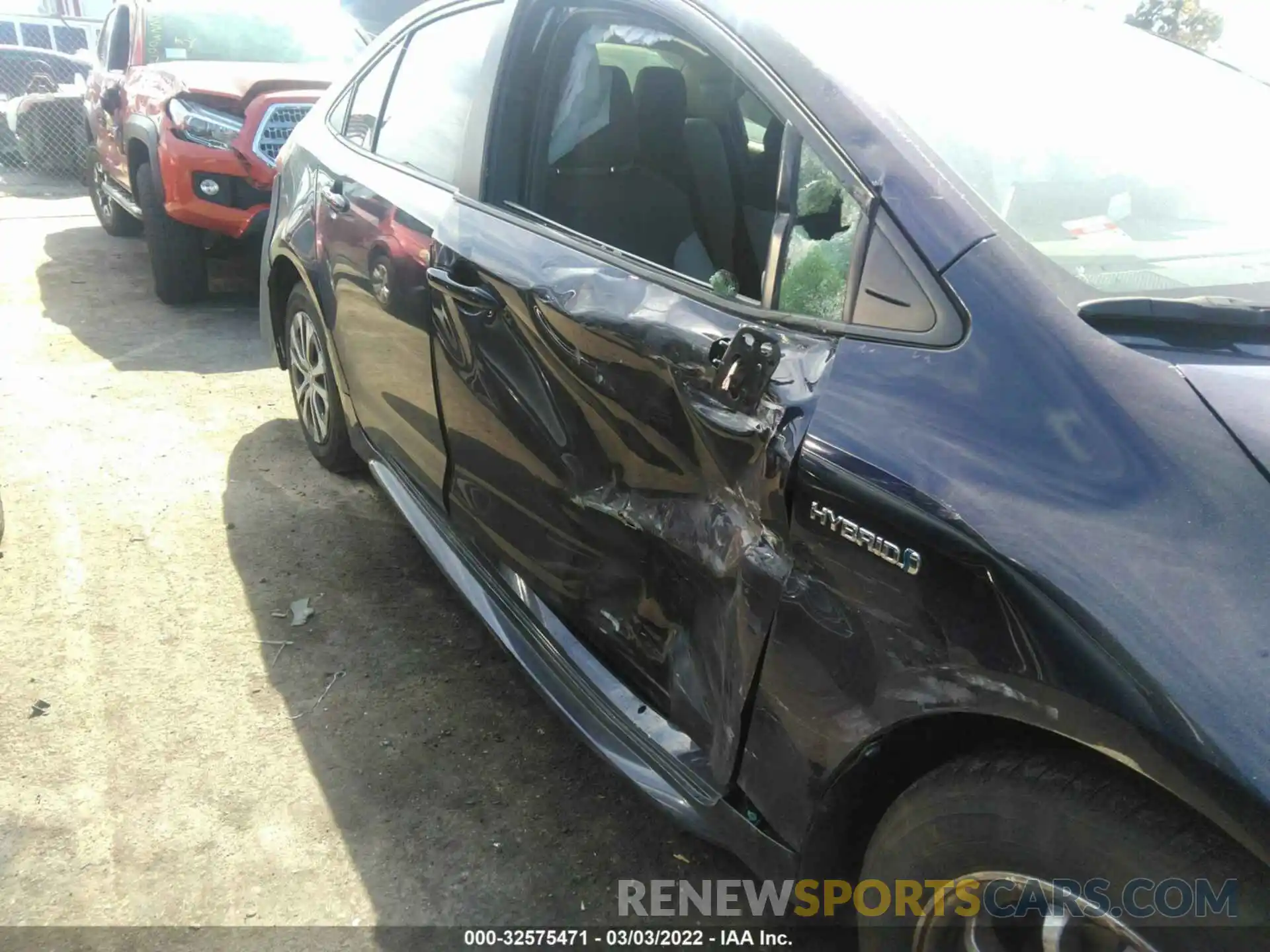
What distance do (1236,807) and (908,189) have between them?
0.94 metres

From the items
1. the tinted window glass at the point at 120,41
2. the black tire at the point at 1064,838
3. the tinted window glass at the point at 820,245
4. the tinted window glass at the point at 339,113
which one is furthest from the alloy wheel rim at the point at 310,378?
the tinted window glass at the point at 120,41

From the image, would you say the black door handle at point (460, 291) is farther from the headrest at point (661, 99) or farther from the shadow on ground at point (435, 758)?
the shadow on ground at point (435, 758)

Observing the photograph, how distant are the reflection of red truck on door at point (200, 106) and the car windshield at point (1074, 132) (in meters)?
4.78

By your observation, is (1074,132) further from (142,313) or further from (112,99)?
(112,99)

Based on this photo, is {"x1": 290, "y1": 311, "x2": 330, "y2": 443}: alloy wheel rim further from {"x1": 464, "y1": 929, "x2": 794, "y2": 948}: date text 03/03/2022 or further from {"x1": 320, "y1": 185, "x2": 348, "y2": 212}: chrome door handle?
{"x1": 464, "y1": 929, "x2": 794, "y2": 948}: date text 03/03/2022

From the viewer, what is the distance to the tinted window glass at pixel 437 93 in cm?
262

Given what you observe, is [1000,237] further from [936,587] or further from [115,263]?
[115,263]

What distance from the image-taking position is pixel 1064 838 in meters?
1.26

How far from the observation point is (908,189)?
5.11 feet

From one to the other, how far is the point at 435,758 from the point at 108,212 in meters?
7.38

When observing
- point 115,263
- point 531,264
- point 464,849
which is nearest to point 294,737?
point 464,849

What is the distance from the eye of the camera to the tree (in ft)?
55.2

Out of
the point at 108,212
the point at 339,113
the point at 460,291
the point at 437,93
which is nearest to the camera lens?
the point at 460,291

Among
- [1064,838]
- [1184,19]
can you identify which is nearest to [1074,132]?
[1064,838]
